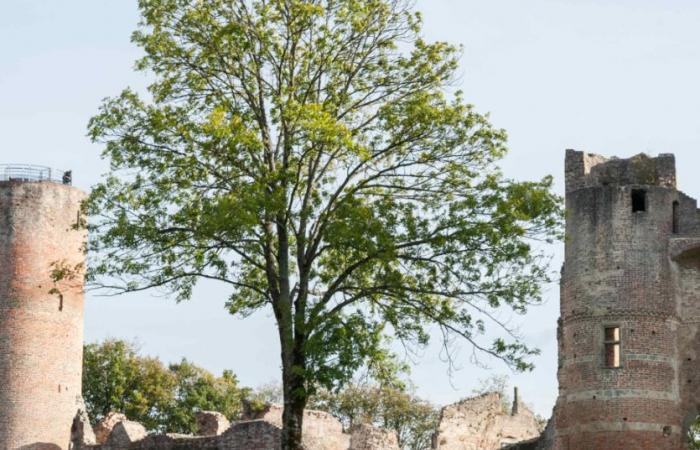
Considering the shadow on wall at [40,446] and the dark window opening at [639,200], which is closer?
the dark window opening at [639,200]

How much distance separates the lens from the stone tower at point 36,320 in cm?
4384

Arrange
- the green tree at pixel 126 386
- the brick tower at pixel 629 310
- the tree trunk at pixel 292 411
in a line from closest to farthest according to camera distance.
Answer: the tree trunk at pixel 292 411 → the brick tower at pixel 629 310 → the green tree at pixel 126 386

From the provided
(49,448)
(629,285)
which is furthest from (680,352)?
(49,448)

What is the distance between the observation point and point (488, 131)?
30469 millimetres

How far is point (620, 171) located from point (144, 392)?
87.8 ft

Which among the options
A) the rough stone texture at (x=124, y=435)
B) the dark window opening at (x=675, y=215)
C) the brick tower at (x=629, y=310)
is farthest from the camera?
the rough stone texture at (x=124, y=435)

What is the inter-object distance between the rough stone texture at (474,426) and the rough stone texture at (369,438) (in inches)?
132

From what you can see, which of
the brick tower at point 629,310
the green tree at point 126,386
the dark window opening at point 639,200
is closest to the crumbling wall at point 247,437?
the brick tower at point 629,310

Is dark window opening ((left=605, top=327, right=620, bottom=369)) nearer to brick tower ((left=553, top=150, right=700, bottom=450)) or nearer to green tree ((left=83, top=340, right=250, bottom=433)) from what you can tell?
brick tower ((left=553, top=150, right=700, bottom=450))

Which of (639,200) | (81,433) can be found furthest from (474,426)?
(81,433)

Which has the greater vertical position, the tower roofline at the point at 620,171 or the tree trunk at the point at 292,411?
the tower roofline at the point at 620,171

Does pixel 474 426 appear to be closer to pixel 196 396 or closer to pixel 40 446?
pixel 40 446

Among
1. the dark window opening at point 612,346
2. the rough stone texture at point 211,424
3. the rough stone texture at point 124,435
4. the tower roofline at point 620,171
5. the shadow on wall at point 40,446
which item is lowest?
the shadow on wall at point 40,446

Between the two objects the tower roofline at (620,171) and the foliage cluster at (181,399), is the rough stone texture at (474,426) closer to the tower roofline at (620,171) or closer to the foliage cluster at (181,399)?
the tower roofline at (620,171)
